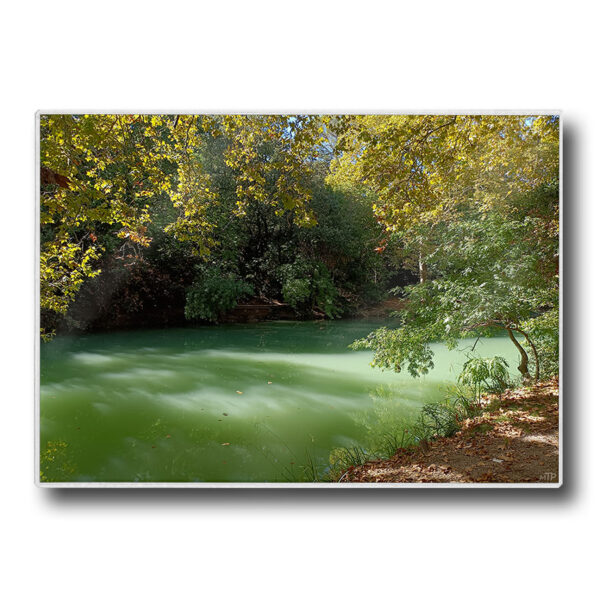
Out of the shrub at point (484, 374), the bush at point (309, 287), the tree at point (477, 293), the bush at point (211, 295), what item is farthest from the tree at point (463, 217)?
the bush at point (211, 295)

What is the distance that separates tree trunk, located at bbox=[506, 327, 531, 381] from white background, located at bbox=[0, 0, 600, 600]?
0.81ft

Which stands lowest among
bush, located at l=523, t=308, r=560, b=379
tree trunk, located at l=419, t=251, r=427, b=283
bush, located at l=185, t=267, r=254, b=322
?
bush, located at l=523, t=308, r=560, b=379

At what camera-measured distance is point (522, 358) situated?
228cm

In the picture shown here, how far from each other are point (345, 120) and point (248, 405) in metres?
1.75

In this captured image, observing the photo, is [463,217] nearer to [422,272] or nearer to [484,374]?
[422,272]

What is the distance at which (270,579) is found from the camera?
6.50 ft

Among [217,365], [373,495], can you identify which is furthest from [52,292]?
[373,495]

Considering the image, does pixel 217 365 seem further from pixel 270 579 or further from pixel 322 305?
pixel 270 579

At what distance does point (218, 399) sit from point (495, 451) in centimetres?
162

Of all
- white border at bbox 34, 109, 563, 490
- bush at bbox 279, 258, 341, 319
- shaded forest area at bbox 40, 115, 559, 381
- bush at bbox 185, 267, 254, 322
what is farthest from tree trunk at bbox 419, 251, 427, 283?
bush at bbox 185, 267, 254, 322

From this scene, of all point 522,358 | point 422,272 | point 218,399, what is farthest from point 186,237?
point 522,358

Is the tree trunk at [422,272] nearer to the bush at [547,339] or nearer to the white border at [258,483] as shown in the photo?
the bush at [547,339]

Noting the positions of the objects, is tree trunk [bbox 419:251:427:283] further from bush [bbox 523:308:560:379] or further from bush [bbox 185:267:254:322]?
bush [bbox 185:267:254:322]

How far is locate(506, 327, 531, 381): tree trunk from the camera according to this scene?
2271 millimetres
